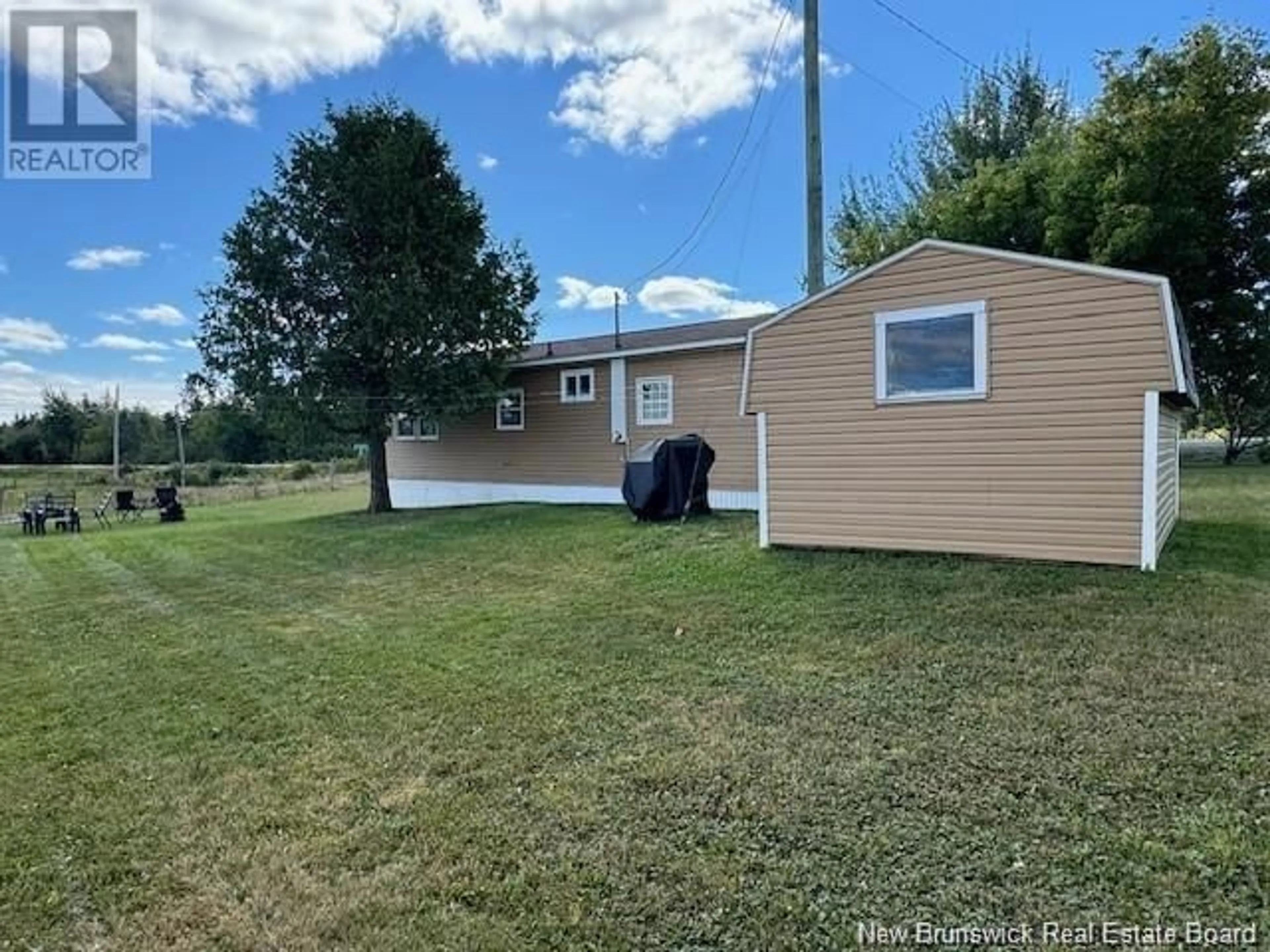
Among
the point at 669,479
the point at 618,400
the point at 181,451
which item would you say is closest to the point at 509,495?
the point at 618,400

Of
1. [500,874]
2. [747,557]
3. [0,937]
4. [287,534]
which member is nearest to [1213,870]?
[500,874]

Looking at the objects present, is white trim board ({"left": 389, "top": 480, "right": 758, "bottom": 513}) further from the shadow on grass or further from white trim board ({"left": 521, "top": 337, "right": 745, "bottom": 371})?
the shadow on grass

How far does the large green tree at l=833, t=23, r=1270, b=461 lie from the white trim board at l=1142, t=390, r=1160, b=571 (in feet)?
33.5

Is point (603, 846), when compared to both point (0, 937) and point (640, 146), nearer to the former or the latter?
point (0, 937)

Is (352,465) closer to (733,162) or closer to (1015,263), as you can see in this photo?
(733,162)

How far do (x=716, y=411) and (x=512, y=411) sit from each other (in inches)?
211

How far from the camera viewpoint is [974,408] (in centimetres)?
739

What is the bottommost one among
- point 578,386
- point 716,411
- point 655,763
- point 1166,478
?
point 655,763

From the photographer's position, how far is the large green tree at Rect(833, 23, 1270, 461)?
1541 centimetres

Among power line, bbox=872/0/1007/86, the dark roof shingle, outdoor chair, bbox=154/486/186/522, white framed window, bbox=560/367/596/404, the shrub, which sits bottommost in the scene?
outdoor chair, bbox=154/486/186/522

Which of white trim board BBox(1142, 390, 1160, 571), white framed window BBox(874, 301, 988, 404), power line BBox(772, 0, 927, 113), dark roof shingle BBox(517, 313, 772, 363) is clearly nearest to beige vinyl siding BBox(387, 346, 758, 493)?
dark roof shingle BBox(517, 313, 772, 363)

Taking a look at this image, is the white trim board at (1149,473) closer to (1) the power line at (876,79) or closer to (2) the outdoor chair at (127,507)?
(1) the power line at (876,79)

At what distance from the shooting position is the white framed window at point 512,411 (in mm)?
16938

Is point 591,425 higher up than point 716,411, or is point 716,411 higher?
point 716,411
